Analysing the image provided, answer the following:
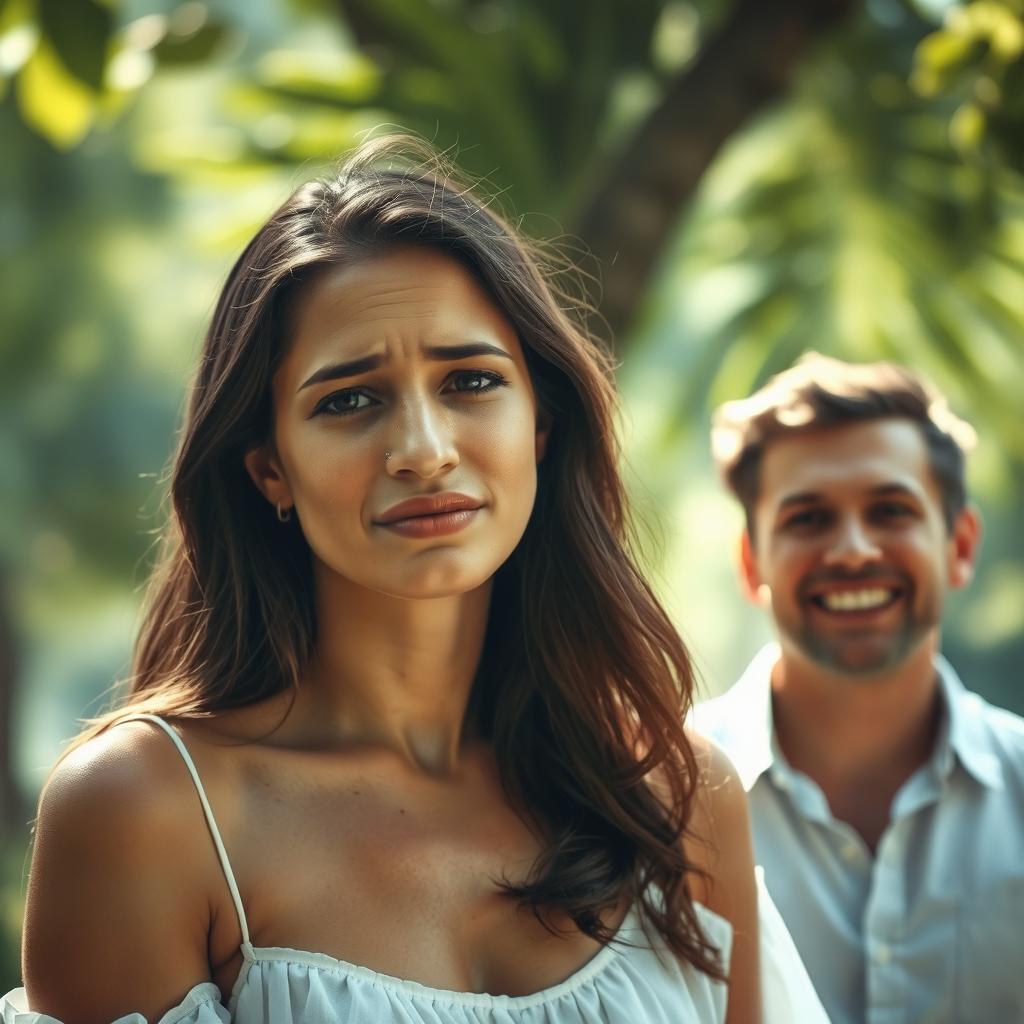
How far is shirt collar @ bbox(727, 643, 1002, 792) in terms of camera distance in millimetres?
3195

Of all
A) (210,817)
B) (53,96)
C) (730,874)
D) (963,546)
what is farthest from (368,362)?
(963,546)

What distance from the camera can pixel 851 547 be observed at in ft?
10.7

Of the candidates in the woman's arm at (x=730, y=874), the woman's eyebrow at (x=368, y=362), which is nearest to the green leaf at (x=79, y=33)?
the woman's eyebrow at (x=368, y=362)

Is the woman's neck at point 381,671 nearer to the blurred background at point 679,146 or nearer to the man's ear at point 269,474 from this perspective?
the man's ear at point 269,474

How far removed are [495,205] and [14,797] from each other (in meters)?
10.5

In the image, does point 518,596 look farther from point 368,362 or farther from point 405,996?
point 405,996

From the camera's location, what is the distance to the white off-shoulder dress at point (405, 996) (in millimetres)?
1961

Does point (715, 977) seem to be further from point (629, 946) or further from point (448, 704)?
point (448, 704)

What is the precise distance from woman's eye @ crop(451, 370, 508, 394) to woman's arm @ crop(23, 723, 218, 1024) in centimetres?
64

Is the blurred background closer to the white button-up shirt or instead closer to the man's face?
the man's face

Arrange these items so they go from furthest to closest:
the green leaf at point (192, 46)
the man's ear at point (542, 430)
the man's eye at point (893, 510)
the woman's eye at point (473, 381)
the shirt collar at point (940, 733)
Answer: the green leaf at point (192, 46) → the man's eye at point (893, 510) → the shirt collar at point (940, 733) → the man's ear at point (542, 430) → the woman's eye at point (473, 381)

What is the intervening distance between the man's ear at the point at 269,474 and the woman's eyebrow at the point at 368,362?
0.13 m

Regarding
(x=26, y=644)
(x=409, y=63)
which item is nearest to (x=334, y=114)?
(x=409, y=63)

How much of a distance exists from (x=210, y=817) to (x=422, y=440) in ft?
1.79
